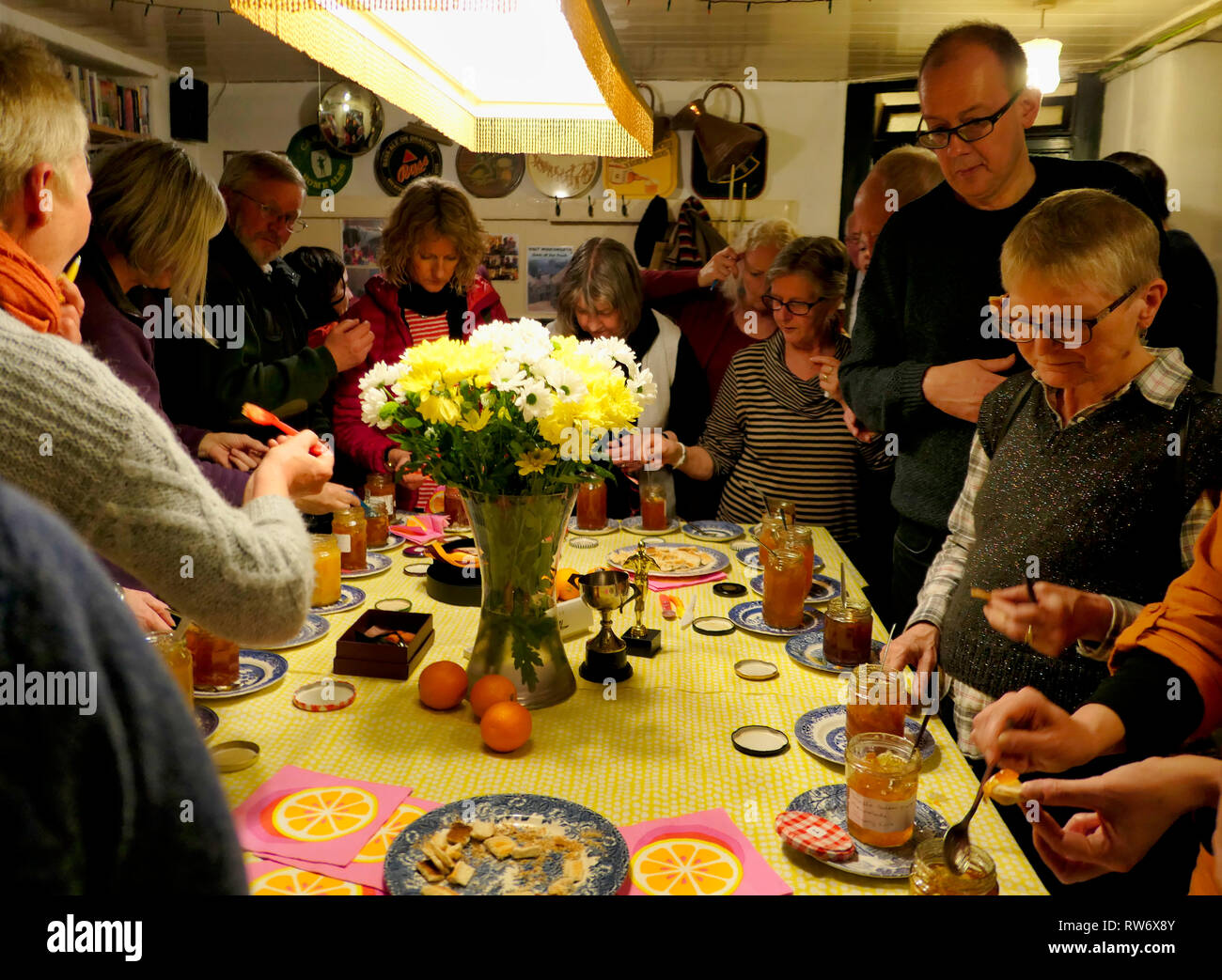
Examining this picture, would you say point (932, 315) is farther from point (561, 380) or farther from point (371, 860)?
point (371, 860)

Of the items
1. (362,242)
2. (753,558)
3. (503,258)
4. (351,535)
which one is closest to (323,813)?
(351,535)

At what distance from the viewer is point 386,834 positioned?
1.14 meters

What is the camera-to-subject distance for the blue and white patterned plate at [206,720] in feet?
4.46

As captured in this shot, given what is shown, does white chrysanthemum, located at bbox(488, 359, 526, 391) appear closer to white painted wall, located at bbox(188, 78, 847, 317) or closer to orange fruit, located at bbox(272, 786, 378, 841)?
orange fruit, located at bbox(272, 786, 378, 841)

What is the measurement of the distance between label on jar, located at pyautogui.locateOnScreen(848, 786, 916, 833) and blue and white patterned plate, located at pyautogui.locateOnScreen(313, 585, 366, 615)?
1.18 m

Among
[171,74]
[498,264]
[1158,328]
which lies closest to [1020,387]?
[1158,328]

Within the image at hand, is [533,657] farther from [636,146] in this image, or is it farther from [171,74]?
[171,74]

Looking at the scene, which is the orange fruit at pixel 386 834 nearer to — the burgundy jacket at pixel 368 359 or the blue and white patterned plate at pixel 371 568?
the blue and white patterned plate at pixel 371 568

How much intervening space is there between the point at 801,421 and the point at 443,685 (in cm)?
174

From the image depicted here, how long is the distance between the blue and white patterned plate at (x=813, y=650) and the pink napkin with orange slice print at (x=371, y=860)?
78 cm

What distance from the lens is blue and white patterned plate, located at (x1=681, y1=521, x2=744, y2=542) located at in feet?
8.36

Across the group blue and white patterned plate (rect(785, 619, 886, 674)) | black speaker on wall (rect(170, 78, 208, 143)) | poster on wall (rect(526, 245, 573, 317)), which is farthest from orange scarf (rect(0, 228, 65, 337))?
black speaker on wall (rect(170, 78, 208, 143))

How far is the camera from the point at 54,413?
33.1 inches
